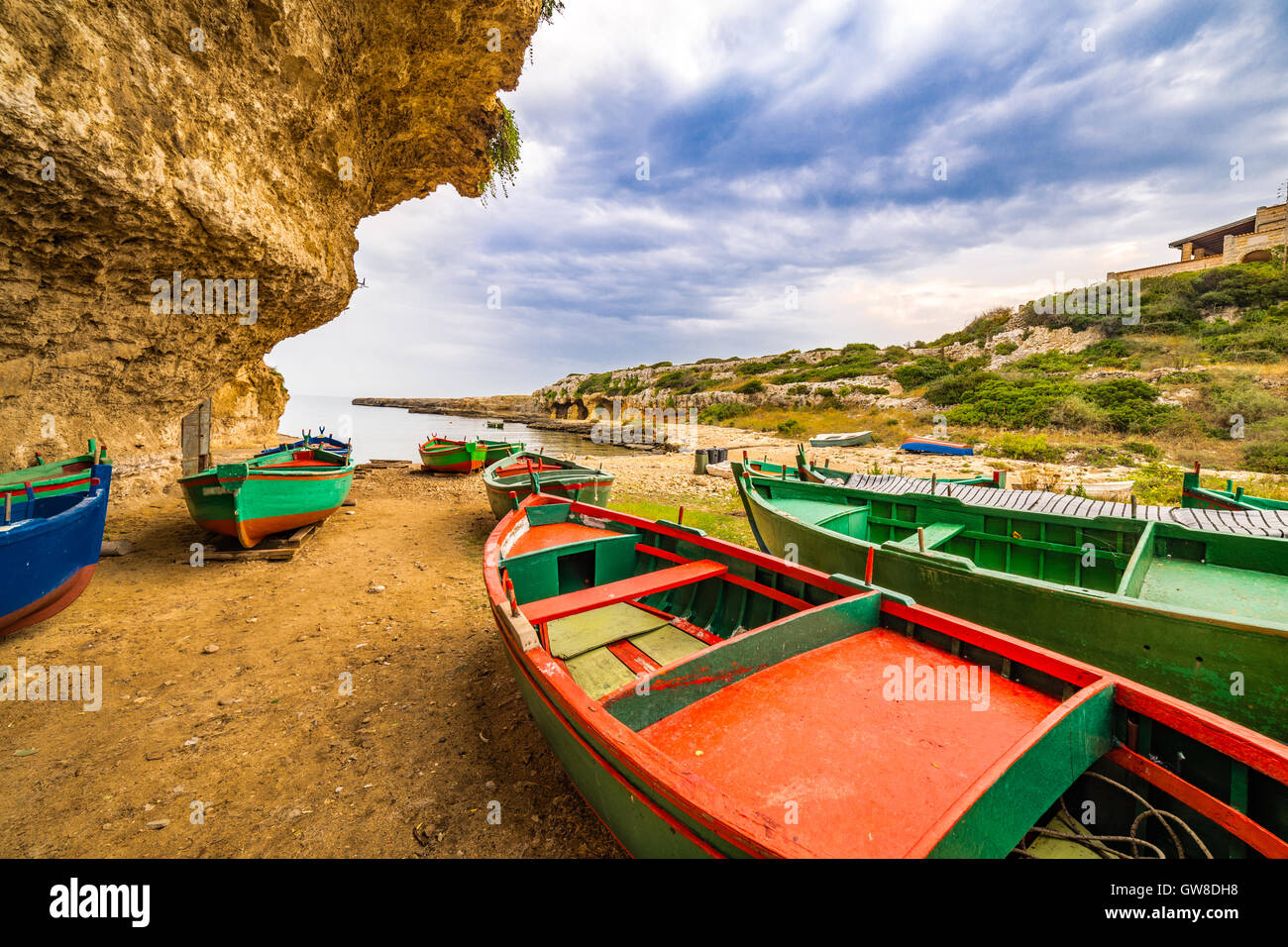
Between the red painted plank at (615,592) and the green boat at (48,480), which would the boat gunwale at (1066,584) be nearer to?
the red painted plank at (615,592)

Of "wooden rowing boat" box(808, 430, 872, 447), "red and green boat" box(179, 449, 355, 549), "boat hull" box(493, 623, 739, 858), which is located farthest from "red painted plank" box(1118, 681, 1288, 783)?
"wooden rowing boat" box(808, 430, 872, 447)

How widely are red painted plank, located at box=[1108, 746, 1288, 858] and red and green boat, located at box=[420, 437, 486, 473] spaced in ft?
59.8

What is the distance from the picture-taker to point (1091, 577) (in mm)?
5148

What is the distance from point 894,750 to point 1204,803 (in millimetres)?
1153

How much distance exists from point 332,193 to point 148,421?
21.9ft

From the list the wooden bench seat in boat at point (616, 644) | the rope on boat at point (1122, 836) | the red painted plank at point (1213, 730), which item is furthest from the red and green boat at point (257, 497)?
the red painted plank at point (1213, 730)

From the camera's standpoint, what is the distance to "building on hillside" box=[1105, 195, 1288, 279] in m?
35.0

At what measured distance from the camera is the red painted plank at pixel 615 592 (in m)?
3.63

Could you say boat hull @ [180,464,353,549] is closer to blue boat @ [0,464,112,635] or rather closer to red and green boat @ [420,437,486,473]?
blue boat @ [0,464,112,635]

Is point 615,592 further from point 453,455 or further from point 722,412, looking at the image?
point 722,412

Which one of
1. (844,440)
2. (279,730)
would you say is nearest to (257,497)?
(279,730)

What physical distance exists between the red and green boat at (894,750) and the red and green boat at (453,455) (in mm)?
15711

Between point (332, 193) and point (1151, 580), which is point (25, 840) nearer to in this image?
point (1151, 580)
